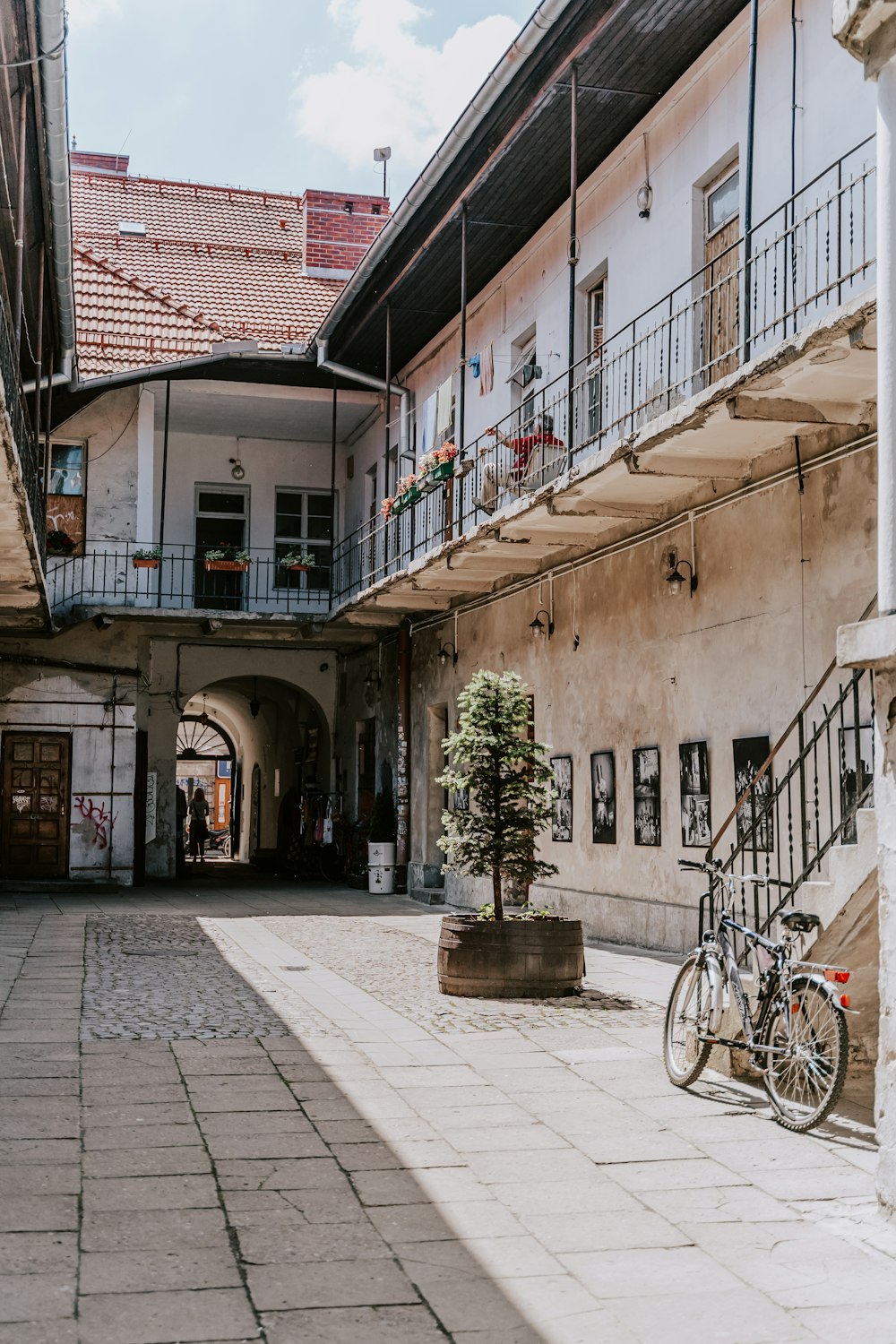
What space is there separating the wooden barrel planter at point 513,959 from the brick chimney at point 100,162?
22579mm

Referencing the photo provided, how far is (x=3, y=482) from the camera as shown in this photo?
11.1m

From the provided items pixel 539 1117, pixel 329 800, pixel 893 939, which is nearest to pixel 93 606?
pixel 329 800

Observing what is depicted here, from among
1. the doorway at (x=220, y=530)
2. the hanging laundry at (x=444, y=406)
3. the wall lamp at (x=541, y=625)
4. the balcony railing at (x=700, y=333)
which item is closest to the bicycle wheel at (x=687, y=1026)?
the balcony railing at (x=700, y=333)

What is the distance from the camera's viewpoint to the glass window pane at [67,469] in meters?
21.1

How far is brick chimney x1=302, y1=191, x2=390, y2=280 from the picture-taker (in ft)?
82.7

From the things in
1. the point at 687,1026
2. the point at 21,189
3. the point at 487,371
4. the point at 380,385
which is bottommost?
the point at 687,1026

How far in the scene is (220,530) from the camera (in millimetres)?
23250

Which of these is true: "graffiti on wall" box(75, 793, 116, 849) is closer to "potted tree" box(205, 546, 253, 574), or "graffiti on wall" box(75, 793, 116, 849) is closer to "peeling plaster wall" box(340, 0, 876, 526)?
"potted tree" box(205, 546, 253, 574)

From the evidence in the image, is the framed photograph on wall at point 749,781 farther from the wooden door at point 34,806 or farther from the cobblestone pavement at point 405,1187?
the wooden door at point 34,806

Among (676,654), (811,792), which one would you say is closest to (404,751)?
(676,654)

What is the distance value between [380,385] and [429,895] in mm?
7599

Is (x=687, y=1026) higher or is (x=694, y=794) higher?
(x=694, y=794)

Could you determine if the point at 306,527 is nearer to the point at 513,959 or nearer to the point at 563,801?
the point at 563,801

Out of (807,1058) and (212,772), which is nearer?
(807,1058)
